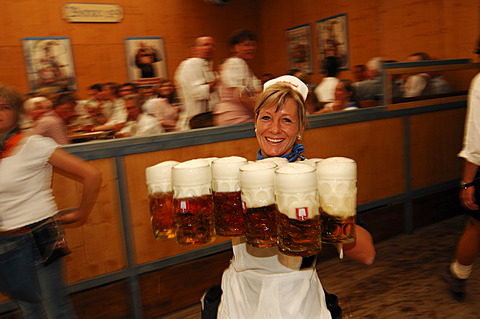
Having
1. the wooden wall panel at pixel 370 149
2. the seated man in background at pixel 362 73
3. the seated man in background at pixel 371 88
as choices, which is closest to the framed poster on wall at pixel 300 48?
the seated man in background at pixel 362 73

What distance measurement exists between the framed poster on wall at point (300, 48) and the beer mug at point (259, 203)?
781cm

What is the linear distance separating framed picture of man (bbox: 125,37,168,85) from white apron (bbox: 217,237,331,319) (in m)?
7.02

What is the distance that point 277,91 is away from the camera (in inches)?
52.7

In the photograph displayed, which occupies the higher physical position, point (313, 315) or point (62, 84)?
point (62, 84)

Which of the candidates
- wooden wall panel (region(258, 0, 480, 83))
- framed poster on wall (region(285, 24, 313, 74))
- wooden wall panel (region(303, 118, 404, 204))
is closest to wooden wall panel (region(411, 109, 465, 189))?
wooden wall panel (region(303, 118, 404, 204))

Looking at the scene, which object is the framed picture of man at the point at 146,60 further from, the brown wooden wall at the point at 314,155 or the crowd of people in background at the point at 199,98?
the brown wooden wall at the point at 314,155

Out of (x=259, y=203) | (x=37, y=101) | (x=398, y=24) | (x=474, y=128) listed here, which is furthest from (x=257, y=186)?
(x=398, y=24)

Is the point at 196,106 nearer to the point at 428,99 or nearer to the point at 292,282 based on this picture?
the point at 428,99

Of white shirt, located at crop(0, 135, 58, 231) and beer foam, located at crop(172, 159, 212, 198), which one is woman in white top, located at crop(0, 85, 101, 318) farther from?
beer foam, located at crop(172, 159, 212, 198)

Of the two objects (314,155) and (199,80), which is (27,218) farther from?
(199,80)

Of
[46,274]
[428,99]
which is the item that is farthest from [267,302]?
[428,99]

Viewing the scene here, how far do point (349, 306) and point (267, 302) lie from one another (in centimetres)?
182

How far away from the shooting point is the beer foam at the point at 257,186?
1.03 m

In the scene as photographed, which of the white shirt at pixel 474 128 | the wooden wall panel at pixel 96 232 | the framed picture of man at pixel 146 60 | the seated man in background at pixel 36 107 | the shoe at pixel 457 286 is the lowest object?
the shoe at pixel 457 286
